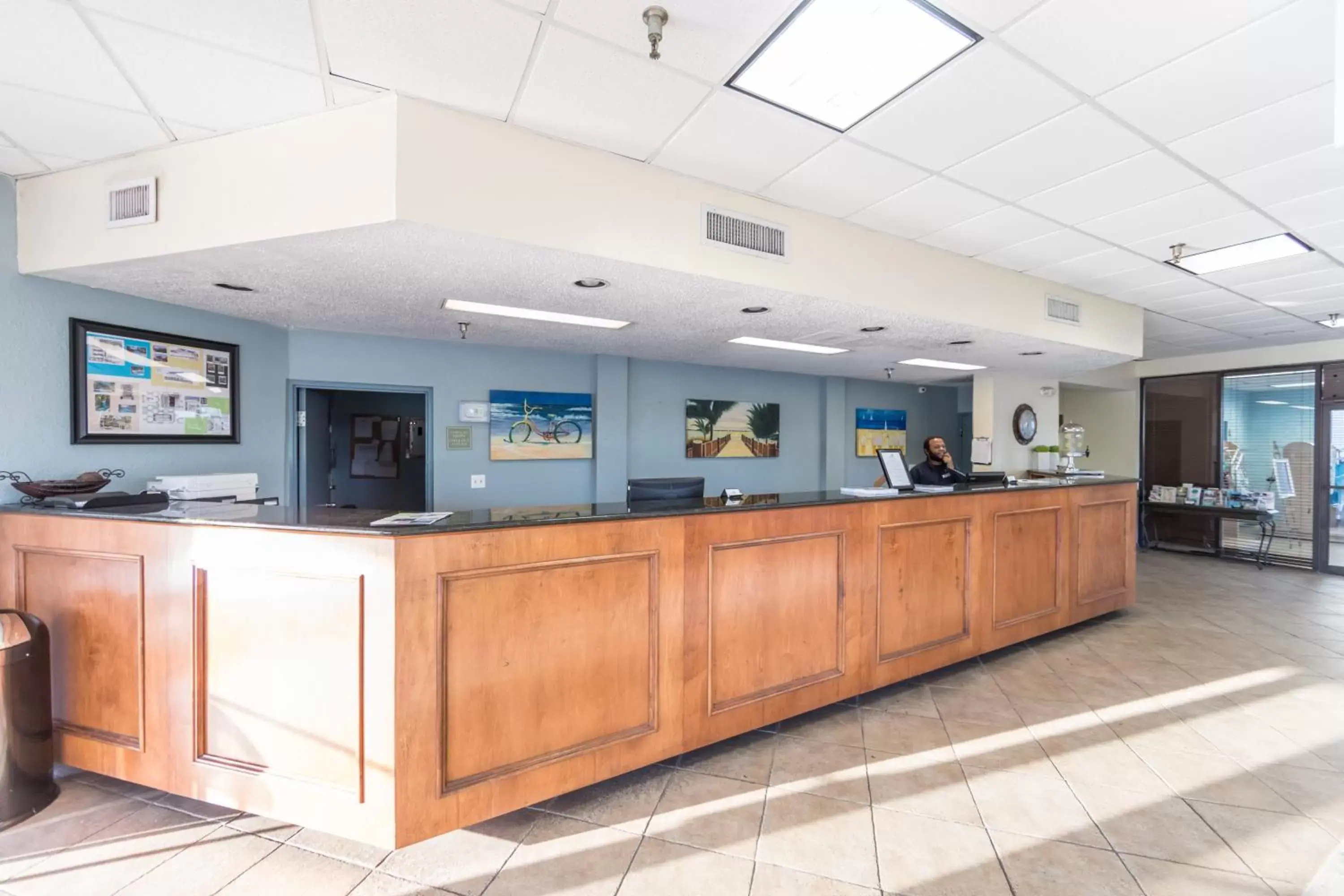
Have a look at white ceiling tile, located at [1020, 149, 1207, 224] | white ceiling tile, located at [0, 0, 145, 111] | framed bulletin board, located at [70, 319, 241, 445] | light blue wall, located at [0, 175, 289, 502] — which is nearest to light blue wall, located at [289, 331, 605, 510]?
framed bulletin board, located at [70, 319, 241, 445]

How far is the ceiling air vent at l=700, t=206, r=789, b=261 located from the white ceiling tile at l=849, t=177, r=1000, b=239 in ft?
1.86

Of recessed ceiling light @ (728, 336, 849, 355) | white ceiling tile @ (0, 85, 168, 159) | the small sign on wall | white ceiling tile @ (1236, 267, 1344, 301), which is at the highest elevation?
white ceiling tile @ (0, 85, 168, 159)

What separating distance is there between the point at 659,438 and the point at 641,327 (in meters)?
2.30

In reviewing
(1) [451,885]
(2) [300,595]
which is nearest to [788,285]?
(2) [300,595]

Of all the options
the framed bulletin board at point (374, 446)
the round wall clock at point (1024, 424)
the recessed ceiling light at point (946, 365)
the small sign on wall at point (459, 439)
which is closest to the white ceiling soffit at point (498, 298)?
the recessed ceiling light at point (946, 365)

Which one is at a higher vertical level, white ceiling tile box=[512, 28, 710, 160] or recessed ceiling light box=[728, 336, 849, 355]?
white ceiling tile box=[512, 28, 710, 160]

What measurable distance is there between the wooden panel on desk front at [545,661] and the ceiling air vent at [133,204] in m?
2.25

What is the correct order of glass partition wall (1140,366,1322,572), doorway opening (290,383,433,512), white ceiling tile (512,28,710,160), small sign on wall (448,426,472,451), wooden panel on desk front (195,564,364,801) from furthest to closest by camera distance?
glass partition wall (1140,366,1322,572) → doorway opening (290,383,433,512) → small sign on wall (448,426,472,451) → wooden panel on desk front (195,564,364,801) → white ceiling tile (512,28,710,160)

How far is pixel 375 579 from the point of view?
2.03m

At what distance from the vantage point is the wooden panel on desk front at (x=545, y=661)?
7.04 ft

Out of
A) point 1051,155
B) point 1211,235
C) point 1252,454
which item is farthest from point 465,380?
point 1252,454

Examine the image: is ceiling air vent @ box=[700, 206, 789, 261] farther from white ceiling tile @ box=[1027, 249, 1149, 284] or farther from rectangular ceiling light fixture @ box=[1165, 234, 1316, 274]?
rectangular ceiling light fixture @ box=[1165, 234, 1316, 274]

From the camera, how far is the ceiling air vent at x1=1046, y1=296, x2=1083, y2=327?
4.70 meters

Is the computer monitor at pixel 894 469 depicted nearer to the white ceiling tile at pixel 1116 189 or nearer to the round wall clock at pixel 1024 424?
the white ceiling tile at pixel 1116 189
